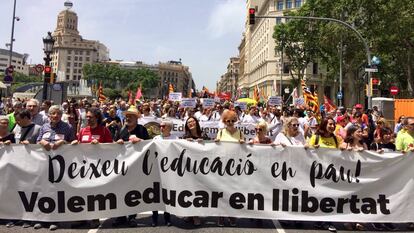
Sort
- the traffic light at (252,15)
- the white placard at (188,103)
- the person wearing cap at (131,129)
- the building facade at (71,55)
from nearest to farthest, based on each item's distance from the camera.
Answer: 1. the person wearing cap at (131,129)
2. the white placard at (188,103)
3. the traffic light at (252,15)
4. the building facade at (71,55)

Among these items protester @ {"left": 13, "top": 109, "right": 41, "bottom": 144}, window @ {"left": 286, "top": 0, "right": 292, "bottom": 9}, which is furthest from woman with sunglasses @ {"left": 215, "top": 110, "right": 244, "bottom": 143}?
window @ {"left": 286, "top": 0, "right": 292, "bottom": 9}

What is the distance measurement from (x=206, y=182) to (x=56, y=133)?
7.62 ft

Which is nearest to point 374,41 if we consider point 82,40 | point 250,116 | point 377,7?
point 377,7

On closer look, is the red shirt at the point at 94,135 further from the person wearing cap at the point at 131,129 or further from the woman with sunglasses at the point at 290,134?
the woman with sunglasses at the point at 290,134

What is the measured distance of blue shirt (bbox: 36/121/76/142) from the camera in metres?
6.39

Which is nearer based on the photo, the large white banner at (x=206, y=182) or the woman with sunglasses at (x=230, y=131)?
the large white banner at (x=206, y=182)

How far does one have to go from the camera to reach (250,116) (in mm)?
14000

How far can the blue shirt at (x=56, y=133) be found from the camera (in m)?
6.39

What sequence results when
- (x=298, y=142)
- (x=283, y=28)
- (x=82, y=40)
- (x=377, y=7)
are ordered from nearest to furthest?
(x=298, y=142) < (x=377, y=7) < (x=283, y=28) < (x=82, y=40)

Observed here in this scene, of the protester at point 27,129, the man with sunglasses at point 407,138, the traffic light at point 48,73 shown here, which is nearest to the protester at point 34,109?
the protester at point 27,129

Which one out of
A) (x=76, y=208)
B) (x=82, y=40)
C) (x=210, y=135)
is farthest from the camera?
(x=82, y=40)

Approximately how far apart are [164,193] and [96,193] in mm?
953

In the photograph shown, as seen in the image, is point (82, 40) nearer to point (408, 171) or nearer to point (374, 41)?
point (374, 41)

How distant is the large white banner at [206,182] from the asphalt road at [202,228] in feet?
0.55
